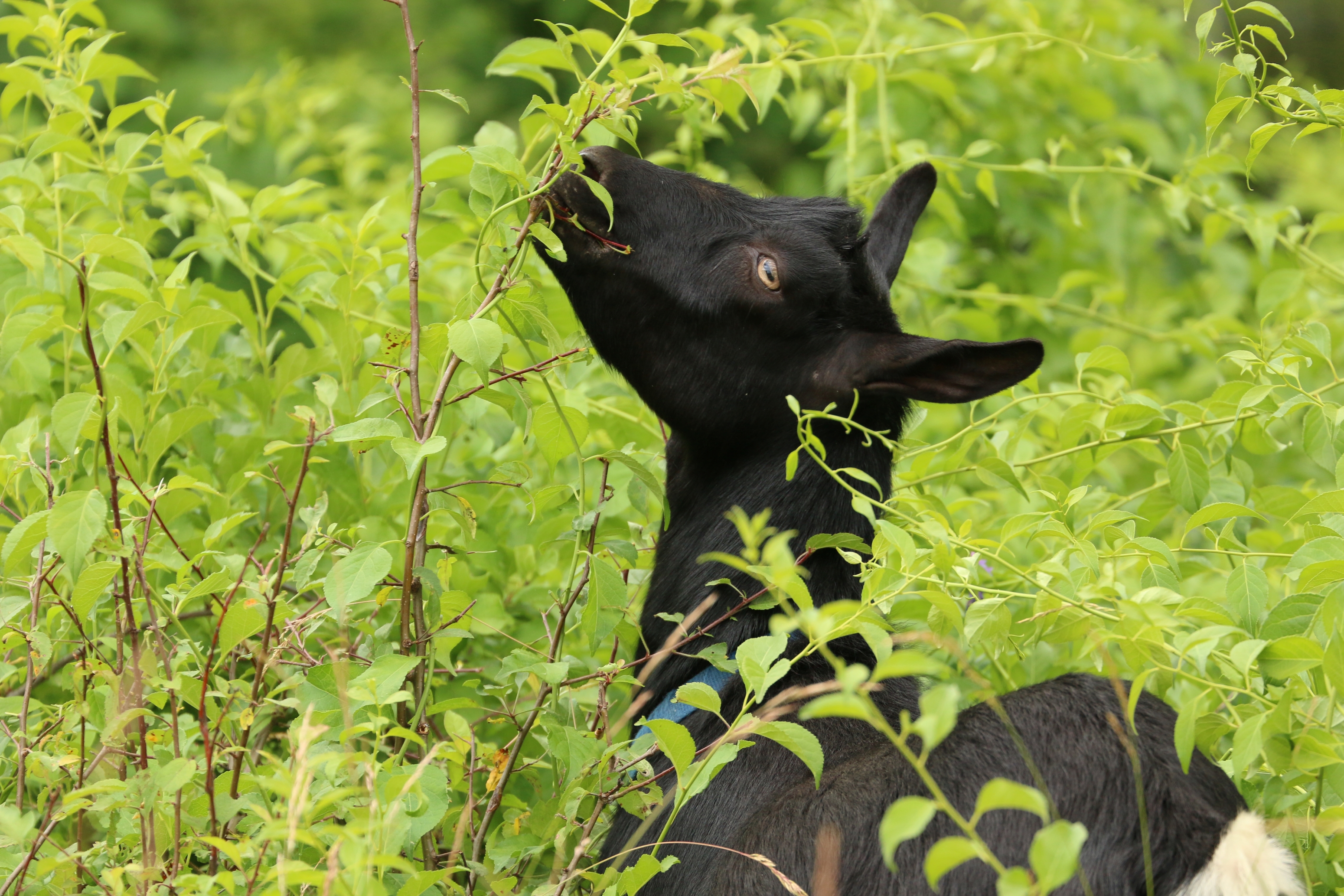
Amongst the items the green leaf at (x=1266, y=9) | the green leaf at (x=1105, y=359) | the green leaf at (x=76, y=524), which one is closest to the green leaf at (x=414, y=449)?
the green leaf at (x=76, y=524)

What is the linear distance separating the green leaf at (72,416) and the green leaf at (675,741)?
43.1 inches

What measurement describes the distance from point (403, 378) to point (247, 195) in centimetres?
144

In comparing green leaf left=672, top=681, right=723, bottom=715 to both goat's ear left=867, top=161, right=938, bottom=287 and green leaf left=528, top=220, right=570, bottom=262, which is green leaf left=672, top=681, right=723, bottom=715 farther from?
goat's ear left=867, top=161, right=938, bottom=287

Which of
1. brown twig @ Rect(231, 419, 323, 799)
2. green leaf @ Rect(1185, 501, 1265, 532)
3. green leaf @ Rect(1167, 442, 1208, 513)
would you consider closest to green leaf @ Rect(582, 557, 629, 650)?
brown twig @ Rect(231, 419, 323, 799)

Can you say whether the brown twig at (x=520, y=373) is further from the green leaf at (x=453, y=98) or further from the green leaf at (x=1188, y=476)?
the green leaf at (x=1188, y=476)

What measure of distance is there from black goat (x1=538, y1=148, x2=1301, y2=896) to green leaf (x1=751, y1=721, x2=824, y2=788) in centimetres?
34

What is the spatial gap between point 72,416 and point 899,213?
7.84 ft

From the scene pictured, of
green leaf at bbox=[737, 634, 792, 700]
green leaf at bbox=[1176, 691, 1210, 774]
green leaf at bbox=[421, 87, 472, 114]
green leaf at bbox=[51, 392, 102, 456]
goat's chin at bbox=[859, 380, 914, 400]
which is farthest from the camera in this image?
goat's chin at bbox=[859, 380, 914, 400]

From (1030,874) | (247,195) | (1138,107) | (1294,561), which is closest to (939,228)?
(1138,107)

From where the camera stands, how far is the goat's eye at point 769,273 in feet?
9.32

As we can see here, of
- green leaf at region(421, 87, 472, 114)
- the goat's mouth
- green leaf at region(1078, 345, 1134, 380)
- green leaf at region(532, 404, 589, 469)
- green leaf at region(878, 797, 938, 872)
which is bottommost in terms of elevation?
green leaf at region(1078, 345, 1134, 380)

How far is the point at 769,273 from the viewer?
285cm

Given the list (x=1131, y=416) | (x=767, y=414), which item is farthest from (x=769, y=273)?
(x=1131, y=416)

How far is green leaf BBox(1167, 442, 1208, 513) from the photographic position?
2.79 metres
